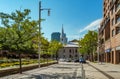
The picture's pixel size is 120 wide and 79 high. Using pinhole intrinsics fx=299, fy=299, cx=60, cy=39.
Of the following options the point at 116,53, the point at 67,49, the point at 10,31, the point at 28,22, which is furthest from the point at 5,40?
the point at 67,49

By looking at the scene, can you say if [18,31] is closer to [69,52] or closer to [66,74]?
[66,74]

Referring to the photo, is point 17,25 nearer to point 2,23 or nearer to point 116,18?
point 2,23

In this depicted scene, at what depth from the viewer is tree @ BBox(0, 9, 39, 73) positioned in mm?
27688

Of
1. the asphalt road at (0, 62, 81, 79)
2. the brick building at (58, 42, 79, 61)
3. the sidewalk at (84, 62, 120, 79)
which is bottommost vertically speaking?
the sidewalk at (84, 62, 120, 79)

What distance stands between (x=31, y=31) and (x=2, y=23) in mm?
2848

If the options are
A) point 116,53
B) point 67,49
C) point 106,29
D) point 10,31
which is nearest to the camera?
point 10,31

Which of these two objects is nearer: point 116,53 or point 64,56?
point 116,53

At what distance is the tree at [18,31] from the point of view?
27.7 m

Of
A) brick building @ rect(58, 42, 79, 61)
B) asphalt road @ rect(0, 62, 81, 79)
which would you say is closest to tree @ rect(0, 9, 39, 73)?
asphalt road @ rect(0, 62, 81, 79)

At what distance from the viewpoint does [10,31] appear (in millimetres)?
27703

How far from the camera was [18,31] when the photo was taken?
27922mm

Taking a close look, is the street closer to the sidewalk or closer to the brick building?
the sidewalk

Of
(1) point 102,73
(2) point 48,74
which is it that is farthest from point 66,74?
(1) point 102,73

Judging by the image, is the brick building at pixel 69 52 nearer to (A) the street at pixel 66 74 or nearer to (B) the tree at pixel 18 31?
(A) the street at pixel 66 74
